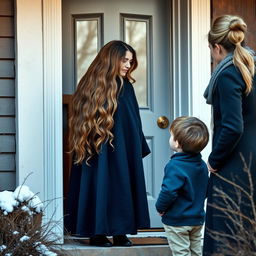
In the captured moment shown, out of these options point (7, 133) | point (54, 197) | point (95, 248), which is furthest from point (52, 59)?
point (95, 248)

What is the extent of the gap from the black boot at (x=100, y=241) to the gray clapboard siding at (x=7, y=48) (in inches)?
59.5

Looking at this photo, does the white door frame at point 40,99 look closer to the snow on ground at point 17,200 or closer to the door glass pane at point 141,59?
the snow on ground at point 17,200

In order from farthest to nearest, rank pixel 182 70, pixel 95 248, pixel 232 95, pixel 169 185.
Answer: pixel 182 70, pixel 95 248, pixel 169 185, pixel 232 95

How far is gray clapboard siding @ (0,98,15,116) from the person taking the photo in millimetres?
5805

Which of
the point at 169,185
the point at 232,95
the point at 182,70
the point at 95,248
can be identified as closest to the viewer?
the point at 232,95

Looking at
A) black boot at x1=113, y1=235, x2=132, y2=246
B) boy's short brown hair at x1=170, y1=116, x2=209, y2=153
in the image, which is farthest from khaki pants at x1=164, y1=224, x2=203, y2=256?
black boot at x1=113, y1=235, x2=132, y2=246

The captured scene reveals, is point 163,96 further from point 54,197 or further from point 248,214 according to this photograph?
point 248,214

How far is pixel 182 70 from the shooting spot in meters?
6.20

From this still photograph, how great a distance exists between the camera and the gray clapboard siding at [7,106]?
5.80 meters

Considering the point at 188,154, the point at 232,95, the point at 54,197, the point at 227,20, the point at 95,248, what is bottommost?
the point at 95,248

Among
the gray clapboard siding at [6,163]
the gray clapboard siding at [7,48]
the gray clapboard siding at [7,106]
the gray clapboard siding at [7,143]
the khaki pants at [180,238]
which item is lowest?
the khaki pants at [180,238]

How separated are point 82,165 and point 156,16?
5.18 feet

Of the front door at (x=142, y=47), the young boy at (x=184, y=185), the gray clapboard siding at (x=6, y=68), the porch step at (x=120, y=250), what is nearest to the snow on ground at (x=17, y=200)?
the porch step at (x=120, y=250)

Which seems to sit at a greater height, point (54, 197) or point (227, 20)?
point (227, 20)
